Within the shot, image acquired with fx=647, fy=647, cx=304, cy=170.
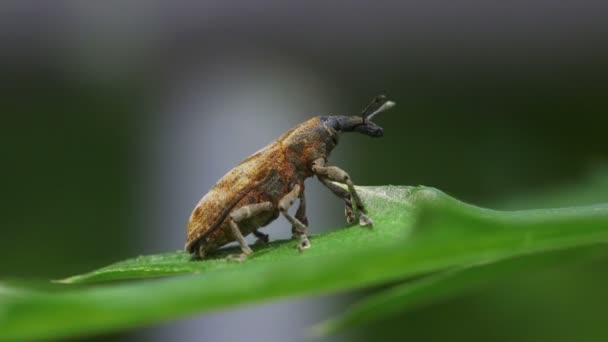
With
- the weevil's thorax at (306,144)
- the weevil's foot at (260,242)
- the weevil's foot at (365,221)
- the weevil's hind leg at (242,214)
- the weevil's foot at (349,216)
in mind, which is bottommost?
the weevil's foot at (260,242)

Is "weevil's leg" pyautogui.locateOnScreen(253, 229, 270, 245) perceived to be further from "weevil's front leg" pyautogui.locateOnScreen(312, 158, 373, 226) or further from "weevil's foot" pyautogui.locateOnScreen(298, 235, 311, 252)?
"weevil's foot" pyautogui.locateOnScreen(298, 235, 311, 252)

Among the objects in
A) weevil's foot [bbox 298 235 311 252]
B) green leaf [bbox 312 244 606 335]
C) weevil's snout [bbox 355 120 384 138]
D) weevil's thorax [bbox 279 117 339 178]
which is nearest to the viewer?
green leaf [bbox 312 244 606 335]

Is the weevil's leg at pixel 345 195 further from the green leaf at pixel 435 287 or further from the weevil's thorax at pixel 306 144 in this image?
the green leaf at pixel 435 287

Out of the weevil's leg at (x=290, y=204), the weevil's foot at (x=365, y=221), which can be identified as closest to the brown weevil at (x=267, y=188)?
the weevil's leg at (x=290, y=204)

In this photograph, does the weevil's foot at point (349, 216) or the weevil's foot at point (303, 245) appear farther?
the weevil's foot at point (349, 216)

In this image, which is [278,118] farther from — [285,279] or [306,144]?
[285,279]

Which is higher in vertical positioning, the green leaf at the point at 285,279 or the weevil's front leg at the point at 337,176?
the weevil's front leg at the point at 337,176

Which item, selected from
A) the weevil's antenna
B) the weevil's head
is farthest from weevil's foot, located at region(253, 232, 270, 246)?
the weevil's antenna

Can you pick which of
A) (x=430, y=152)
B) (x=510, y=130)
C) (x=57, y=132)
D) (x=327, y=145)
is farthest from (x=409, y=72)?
(x=327, y=145)
